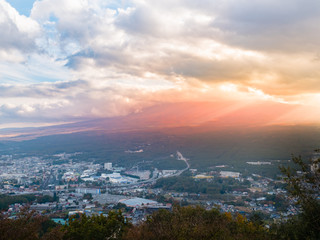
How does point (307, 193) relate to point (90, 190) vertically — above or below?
above

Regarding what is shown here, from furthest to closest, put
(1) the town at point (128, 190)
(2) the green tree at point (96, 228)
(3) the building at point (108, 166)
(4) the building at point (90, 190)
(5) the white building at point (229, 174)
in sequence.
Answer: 1. (3) the building at point (108, 166)
2. (5) the white building at point (229, 174)
3. (4) the building at point (90, 190)
4. (1) the town at point (128, 190)
5. (2) the green tree at point (96, 228)

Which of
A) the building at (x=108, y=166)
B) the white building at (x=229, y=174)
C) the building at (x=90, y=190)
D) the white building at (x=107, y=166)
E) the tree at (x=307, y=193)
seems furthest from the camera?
the white building at (x=107, y=166)

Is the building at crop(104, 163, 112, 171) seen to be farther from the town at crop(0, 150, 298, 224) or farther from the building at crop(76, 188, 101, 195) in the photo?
the building at crop(76, 188, 101, 195)

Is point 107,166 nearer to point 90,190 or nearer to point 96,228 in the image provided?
point 90,190

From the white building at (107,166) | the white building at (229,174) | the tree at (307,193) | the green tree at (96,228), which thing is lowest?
the white building at (229,174)

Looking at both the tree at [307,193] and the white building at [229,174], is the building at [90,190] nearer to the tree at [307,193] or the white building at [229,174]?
the white building at [229,174]

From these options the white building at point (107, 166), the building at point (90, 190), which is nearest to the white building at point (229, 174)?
the building at point (90, 190)

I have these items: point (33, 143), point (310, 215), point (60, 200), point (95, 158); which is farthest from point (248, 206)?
point (33, 143)

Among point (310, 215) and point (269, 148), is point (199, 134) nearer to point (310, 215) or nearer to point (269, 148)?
point (269, 148)

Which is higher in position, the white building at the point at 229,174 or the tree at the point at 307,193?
the tree at the point at 307,193

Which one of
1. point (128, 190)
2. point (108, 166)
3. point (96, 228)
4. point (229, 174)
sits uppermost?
point (96, 228)

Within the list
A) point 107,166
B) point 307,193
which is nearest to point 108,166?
point 107,166
